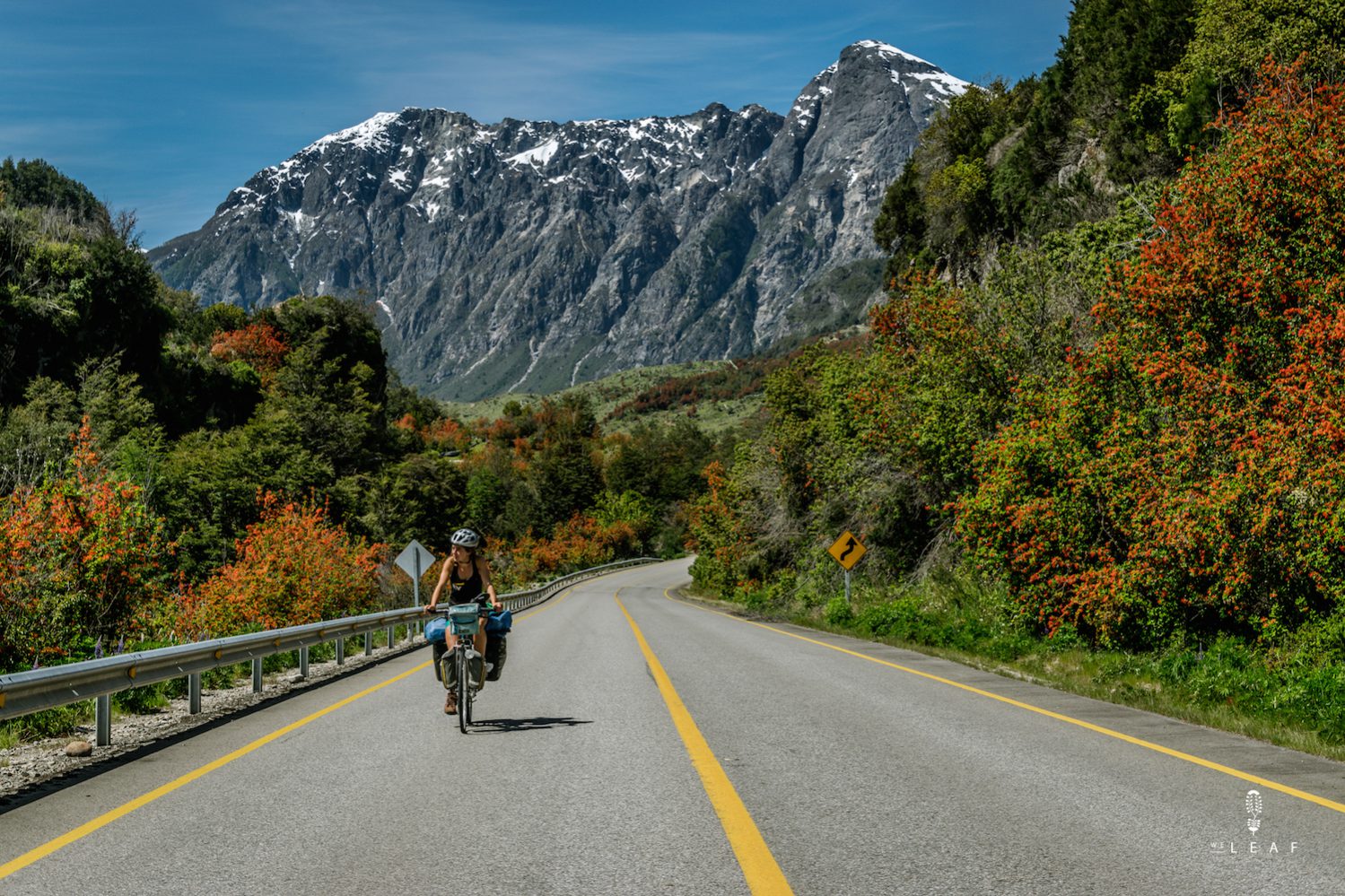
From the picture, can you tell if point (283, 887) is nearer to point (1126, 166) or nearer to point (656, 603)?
point (1126, 166)

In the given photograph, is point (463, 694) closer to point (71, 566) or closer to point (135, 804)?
point (135, 804)

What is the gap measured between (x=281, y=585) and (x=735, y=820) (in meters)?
17.1

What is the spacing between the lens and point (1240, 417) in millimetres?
14438

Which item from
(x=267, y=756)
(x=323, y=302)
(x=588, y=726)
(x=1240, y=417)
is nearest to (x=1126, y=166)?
(x=1240, y=417)

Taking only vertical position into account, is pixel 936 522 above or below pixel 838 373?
below

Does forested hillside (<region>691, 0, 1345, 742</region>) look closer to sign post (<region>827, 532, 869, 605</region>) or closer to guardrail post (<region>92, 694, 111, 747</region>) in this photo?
sign post (<region>827, 532, 869, 605</region>)

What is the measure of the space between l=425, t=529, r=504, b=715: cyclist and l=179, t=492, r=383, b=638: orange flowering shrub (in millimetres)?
9580

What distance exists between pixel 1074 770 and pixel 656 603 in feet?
126

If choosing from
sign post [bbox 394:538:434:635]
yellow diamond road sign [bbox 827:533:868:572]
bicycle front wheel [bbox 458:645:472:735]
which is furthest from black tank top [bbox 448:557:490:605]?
yellow diamond road sign [bbox 827:533:868:572]

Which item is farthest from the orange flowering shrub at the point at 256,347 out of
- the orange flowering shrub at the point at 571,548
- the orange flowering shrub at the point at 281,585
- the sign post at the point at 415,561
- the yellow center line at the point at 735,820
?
the yellow center line at the point at 735,820

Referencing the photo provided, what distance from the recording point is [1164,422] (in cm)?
1605

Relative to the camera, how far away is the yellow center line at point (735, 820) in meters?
4.64

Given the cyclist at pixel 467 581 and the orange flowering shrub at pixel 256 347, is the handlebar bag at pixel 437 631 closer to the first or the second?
the cyclist at pixel 467 581

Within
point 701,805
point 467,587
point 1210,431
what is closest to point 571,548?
point 1210,431
